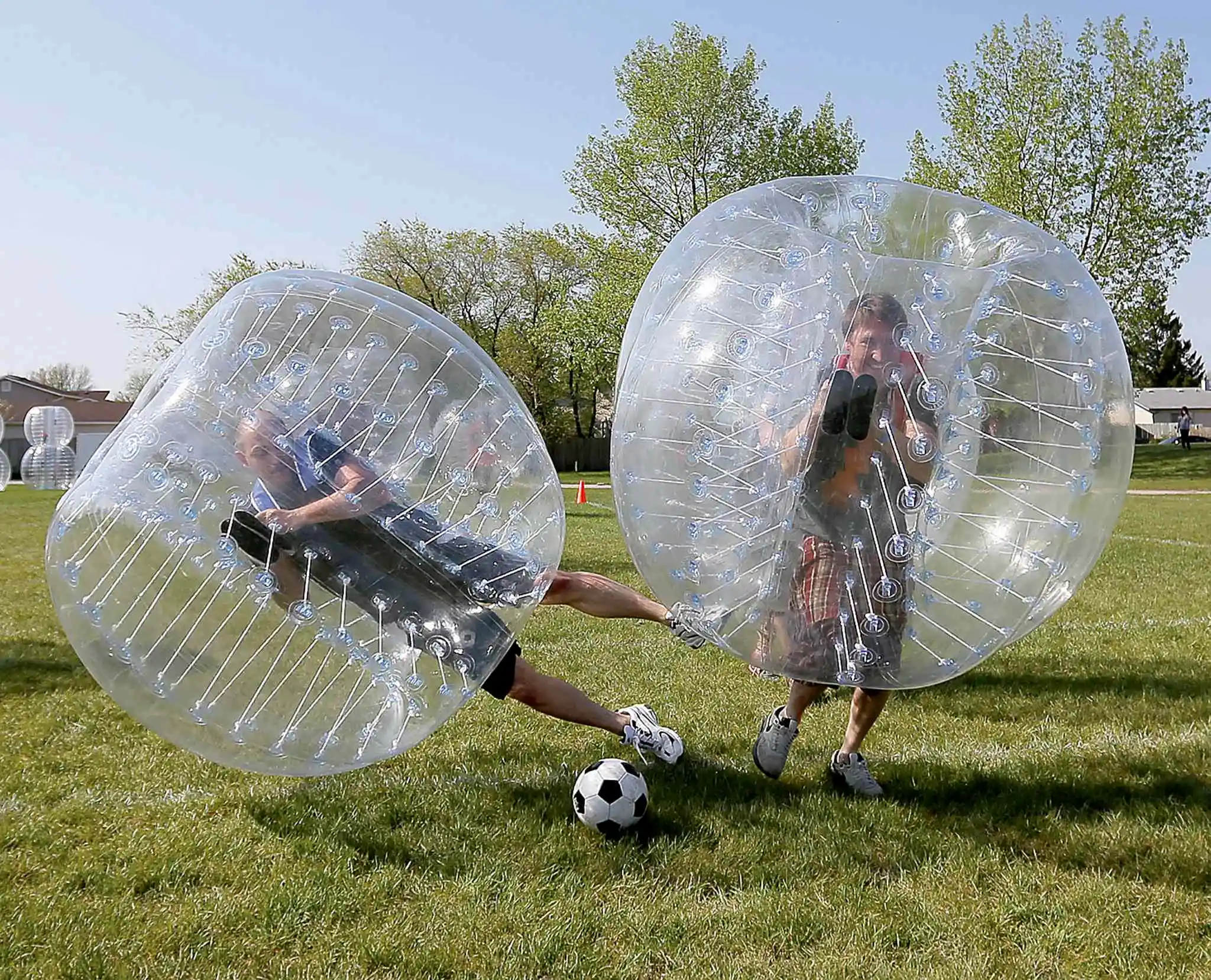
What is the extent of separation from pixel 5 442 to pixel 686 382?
6290 cm

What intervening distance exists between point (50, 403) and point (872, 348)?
79.9 m

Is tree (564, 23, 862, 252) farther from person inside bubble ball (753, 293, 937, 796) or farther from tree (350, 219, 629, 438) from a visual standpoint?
person inside bubble ball (753, 293, 937, 796)

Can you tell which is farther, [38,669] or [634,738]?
[38,669]

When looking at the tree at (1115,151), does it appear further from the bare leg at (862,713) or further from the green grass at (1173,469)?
the bare leg at (862,713)

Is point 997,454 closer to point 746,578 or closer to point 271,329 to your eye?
point 746,578

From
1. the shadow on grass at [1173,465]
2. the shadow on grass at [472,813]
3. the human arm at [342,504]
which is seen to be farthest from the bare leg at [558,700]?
the shadow on grass at [1173,465]

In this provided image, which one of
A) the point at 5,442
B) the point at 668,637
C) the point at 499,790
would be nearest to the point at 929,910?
the point at 499,790

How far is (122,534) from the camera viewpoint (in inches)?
143

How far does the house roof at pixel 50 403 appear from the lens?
6431cm

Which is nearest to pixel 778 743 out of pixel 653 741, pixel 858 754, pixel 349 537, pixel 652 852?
pixel 858 754

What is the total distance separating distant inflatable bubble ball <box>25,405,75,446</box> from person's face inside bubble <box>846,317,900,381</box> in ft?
87.8

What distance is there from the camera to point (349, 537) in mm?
3654

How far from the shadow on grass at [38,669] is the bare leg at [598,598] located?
3392 mm

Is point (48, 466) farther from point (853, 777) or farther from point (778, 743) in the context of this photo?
point (853, 777)
